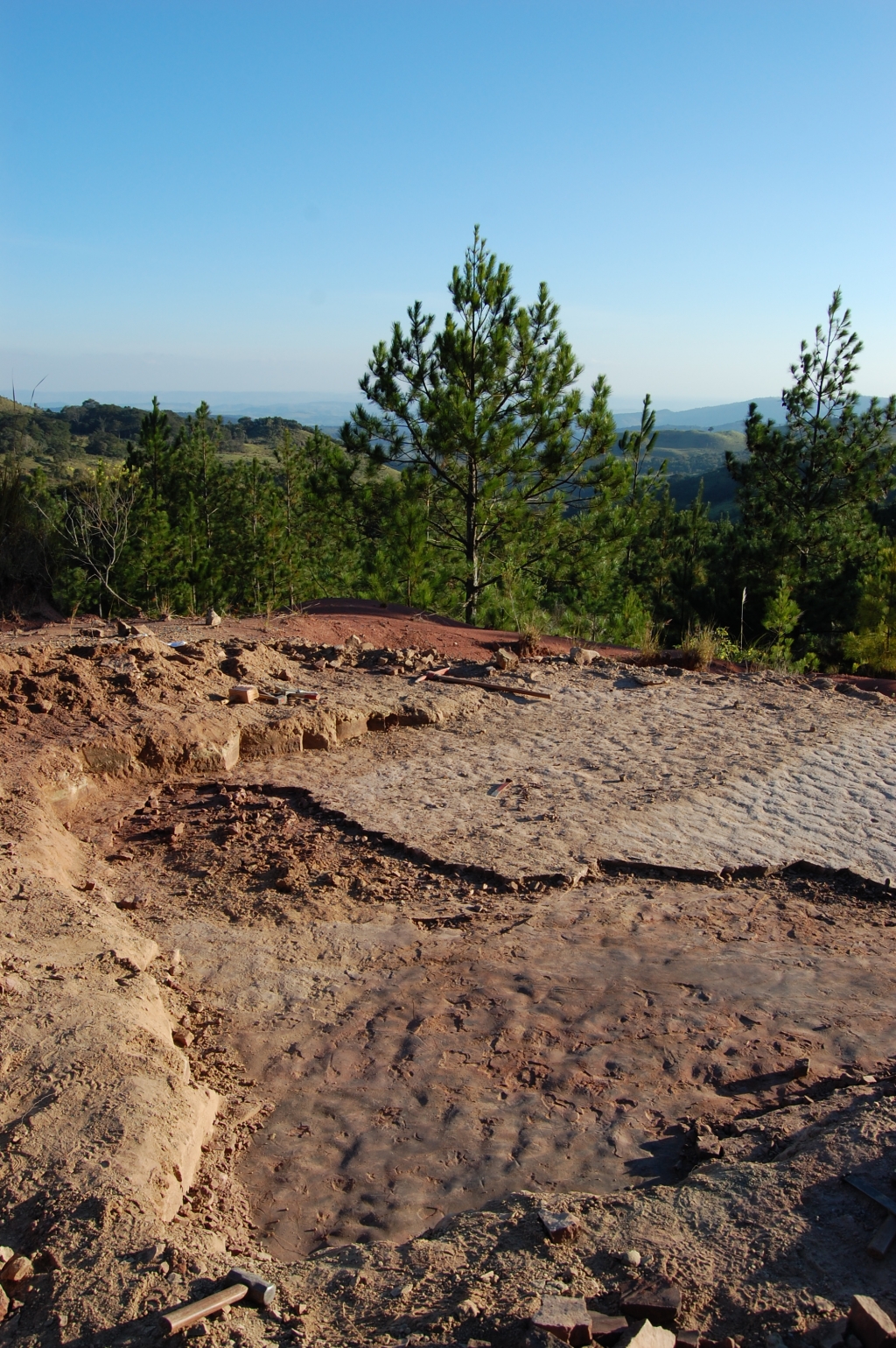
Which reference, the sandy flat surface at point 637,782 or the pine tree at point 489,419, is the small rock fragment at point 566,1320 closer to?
the sandy flat surface at point 637,782

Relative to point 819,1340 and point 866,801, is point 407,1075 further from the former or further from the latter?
point 866,801

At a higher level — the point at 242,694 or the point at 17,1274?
the point at 242,694

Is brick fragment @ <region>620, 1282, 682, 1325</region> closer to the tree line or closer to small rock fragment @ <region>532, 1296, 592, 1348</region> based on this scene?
small rock fragment @ <region>532, 1296, 592, 1348</region>

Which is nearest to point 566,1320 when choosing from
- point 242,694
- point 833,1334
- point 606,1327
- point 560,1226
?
point 606,1327

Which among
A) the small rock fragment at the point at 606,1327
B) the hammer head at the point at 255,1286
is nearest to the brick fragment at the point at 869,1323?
the small rock fragment at the point at 606,1327

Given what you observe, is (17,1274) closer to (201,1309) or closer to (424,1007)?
(201,1309)

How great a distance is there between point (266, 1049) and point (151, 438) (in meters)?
19.1

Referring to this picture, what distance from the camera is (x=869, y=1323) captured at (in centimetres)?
209

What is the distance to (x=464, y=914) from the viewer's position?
484cm

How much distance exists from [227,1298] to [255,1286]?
0.28 ft

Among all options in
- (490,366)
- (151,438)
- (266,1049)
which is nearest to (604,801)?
(266,1049)

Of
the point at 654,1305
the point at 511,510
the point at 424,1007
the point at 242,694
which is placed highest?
the point at 511,510

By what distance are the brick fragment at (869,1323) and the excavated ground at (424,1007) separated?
0.13m

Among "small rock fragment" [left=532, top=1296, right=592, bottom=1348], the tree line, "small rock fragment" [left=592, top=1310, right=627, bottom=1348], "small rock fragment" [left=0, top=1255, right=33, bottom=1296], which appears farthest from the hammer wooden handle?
the tree line
